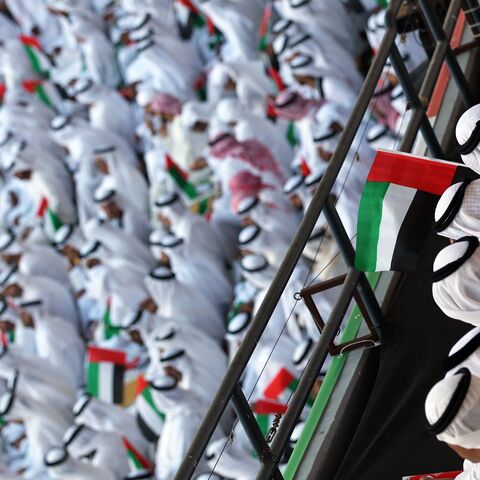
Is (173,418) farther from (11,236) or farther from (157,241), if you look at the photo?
(11,236)

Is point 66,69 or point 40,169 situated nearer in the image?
point 40,169

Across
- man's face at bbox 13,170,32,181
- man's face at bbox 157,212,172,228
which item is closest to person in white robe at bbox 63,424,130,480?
man's face at bbox 157,212,172,228

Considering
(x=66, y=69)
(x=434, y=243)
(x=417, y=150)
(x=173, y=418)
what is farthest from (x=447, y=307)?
(x=66, y=69)

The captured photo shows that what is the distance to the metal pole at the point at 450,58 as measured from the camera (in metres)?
3.17

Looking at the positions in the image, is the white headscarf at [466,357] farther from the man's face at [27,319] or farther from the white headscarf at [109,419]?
the man's face at [27,319]

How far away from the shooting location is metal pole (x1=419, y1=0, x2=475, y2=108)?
3.17 m

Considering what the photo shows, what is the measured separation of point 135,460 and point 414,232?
372 centimetres

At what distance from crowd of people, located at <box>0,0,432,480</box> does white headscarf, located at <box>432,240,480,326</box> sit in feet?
7.11

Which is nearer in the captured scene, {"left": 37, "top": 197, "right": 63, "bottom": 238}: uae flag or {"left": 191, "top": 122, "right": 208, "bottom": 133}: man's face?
{"left": 191, "top": 122, "right": 208, "bottom": 133}: man's face

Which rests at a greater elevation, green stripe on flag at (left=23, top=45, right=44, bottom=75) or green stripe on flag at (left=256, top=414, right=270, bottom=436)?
green stripe on flag at (left=256, top=414, right=270, bottom=436)

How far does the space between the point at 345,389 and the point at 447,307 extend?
2.53 ft

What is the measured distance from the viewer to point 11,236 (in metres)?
8.35

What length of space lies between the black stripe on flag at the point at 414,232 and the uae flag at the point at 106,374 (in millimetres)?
3823

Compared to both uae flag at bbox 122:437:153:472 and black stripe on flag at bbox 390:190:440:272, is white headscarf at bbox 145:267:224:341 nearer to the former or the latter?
uae flag at bbox 122:437:153:472
